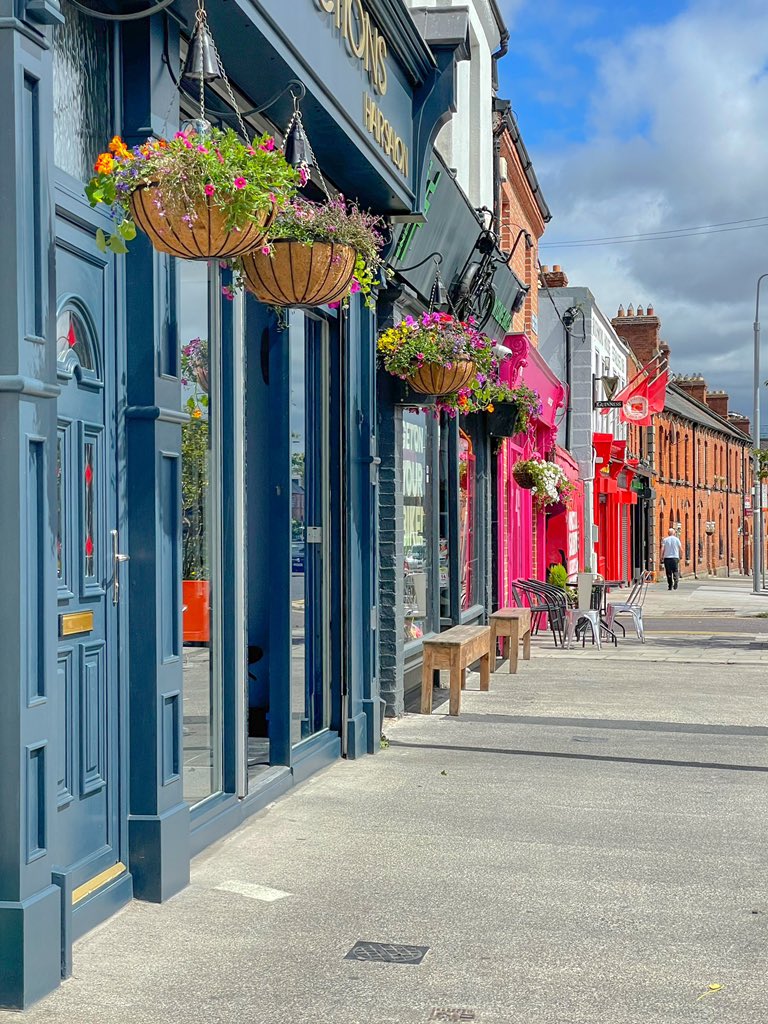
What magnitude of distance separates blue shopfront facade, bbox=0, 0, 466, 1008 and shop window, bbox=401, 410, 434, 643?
111 inches

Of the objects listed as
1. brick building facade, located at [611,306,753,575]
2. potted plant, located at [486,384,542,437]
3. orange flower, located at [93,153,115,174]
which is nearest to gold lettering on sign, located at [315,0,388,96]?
orange flower, located at [93,153,115,174]

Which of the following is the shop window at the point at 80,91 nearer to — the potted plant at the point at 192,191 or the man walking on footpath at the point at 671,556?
the potted plant at the point at 192,191

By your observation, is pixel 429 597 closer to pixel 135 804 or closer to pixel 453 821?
pixel 453 821

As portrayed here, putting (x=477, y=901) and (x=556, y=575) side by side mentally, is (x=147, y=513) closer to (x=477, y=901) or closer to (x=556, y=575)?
(x=477, y=901)

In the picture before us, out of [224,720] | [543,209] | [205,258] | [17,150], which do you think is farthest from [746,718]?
[543,209]

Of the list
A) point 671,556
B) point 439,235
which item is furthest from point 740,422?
point 439,235

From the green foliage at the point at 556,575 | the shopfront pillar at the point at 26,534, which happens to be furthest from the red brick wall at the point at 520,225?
the shopfront pillar at the point at 26,534

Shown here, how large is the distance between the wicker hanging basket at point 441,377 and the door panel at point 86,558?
201 inches

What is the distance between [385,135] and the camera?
28.1ft

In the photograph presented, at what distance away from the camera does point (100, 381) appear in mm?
5262

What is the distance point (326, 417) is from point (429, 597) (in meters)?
4.24

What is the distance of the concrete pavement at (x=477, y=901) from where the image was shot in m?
4.36

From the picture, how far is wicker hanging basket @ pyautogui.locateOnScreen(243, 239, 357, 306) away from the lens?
6.25m

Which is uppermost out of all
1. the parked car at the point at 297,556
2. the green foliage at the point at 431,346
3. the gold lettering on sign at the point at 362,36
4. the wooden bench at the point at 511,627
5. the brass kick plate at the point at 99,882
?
the gold lettering on sign at the point at 362,36
